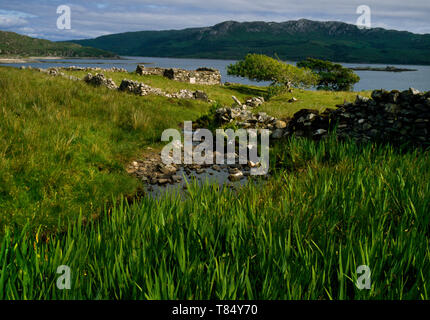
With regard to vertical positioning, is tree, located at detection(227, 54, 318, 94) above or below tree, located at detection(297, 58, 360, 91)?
below

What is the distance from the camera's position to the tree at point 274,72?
3897 centimetres

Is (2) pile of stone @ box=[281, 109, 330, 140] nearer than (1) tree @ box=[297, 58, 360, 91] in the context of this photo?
Yes

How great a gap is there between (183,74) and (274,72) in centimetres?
1269

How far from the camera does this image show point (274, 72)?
39312 millimetres

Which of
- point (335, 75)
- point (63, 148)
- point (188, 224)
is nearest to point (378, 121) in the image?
point (188, 224)

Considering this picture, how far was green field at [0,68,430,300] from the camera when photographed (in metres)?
3.02

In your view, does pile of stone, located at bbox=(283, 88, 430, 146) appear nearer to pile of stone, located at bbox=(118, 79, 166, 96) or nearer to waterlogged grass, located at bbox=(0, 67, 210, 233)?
waterlogged grass, located at bbox=(0, 67, 210, 233)

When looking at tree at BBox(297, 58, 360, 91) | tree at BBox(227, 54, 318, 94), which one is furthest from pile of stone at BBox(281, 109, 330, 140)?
tree at BBox(297, 58, 360, 91)

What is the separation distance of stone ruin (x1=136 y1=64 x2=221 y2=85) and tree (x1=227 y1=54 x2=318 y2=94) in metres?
7.47

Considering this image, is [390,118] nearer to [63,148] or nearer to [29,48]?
[63,148]

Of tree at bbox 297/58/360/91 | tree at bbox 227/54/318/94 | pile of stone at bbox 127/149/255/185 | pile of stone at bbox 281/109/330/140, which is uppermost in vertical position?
tree at bbox 297/58/360/91

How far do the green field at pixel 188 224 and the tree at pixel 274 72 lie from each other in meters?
30.1

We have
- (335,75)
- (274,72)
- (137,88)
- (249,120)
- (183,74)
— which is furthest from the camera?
(335,75)

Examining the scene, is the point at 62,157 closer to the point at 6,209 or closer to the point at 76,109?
the point at 6,209
